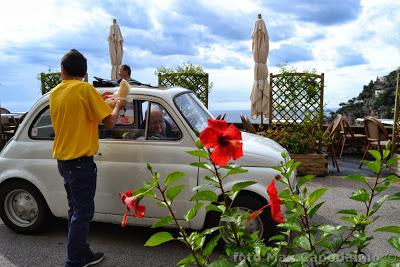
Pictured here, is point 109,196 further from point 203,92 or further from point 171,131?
point 203,92

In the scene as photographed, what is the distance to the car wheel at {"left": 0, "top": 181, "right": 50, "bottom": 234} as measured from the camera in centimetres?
446

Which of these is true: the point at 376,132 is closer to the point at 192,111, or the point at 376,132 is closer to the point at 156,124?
the point at 192,111

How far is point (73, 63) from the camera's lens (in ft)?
11.5

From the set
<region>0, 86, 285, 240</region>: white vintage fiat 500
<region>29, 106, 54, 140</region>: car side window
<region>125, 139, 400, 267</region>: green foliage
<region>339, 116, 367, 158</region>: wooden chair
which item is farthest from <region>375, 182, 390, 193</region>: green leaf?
<region>339, 116, 367, 158</region>: wooden chair

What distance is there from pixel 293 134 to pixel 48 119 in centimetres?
519

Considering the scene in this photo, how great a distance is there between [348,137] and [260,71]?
2877mm

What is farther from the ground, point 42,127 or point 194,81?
point 194,81

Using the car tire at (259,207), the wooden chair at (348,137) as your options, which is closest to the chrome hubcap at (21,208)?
the car tire at (259,207)

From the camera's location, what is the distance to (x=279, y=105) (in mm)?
9414

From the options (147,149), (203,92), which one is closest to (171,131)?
(147,149)

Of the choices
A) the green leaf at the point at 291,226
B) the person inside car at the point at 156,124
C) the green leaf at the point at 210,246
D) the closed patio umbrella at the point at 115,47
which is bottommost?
the green leaf at the point at 210,246

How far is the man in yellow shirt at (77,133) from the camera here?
3416 mm

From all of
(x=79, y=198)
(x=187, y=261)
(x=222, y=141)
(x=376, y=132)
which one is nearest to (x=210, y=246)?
(x=187, y=261)

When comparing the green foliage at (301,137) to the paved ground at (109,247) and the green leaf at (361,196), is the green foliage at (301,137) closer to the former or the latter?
the paved ground at (109,247)
